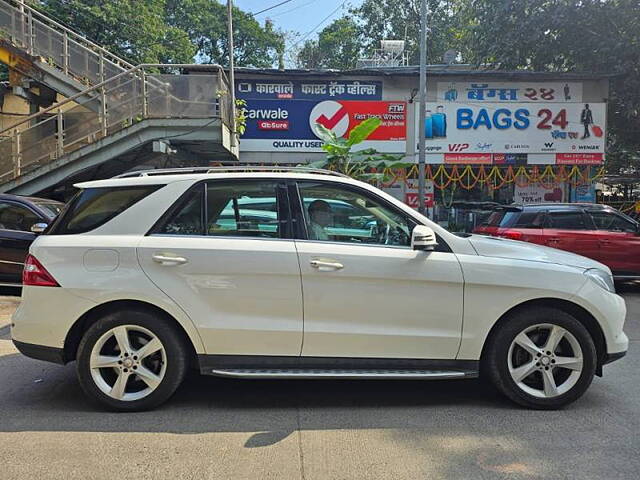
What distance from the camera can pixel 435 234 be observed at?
4.07m

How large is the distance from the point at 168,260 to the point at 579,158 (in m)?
14.6

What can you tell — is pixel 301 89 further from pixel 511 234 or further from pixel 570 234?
pixel 570 234

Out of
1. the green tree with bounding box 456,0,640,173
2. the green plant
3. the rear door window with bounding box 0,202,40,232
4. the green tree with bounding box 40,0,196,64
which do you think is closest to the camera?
the rear door window with bounding box 0,202,40,232

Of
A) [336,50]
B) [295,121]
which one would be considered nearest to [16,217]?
[295,121]

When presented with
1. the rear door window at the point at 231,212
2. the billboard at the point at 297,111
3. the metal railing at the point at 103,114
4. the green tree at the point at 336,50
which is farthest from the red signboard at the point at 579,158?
the green tree at the point at 336,50

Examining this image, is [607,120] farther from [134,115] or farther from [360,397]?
[360,397]

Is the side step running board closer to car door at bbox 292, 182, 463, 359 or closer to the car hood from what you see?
car door at bbox 292, 182, 463, 359

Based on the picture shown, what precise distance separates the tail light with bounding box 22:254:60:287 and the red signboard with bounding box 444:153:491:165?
1299 cm

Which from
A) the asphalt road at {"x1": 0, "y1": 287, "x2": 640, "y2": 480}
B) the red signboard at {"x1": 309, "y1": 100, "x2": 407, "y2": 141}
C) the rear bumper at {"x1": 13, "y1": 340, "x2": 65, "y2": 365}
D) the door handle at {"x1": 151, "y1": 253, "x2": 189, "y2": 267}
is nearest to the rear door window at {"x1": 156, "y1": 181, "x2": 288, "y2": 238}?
the door handle at {"x1": 151, "y1": 253, "x2": 189, "y2": 267}

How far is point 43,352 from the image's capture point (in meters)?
3.93

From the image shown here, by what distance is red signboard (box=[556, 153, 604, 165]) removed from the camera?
50.7 ft

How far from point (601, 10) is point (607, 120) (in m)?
3.26

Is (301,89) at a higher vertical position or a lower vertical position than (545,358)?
higher

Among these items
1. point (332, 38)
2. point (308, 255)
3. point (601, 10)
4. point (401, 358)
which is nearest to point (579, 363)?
point (401, 358)
